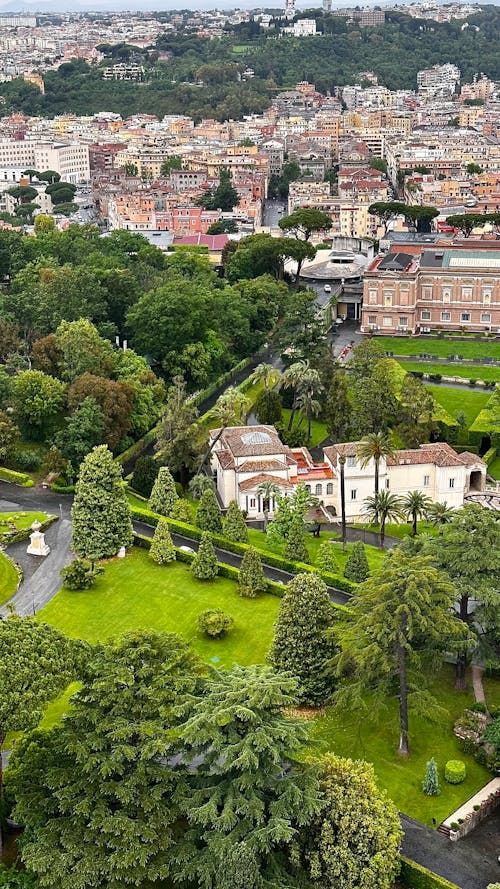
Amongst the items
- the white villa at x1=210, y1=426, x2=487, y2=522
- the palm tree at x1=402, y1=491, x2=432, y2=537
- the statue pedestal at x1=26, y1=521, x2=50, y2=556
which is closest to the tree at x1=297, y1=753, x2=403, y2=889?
the palm tree at x1=402, y1=491, x2=432, y2=537

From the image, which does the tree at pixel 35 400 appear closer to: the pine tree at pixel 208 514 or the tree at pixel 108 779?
the pine tree at pixel 208 514

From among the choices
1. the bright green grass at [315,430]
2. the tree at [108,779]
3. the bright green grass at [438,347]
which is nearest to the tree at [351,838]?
the tree at [108,779]

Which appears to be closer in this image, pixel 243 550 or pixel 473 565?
pixel 473 565

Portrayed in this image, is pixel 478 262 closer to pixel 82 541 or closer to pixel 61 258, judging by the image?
pixel 61 258

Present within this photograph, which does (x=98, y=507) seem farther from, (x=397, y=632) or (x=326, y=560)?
(x=397, y=632)

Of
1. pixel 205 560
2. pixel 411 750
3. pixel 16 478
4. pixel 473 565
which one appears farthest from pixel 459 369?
pixel 411 750

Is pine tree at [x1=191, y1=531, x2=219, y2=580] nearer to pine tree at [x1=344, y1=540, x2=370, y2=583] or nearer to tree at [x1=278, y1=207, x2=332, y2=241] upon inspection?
pine tree at [x1=344, y1=540, x2=370, y2=583]

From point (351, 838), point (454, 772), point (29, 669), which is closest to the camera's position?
point (351, 838)
